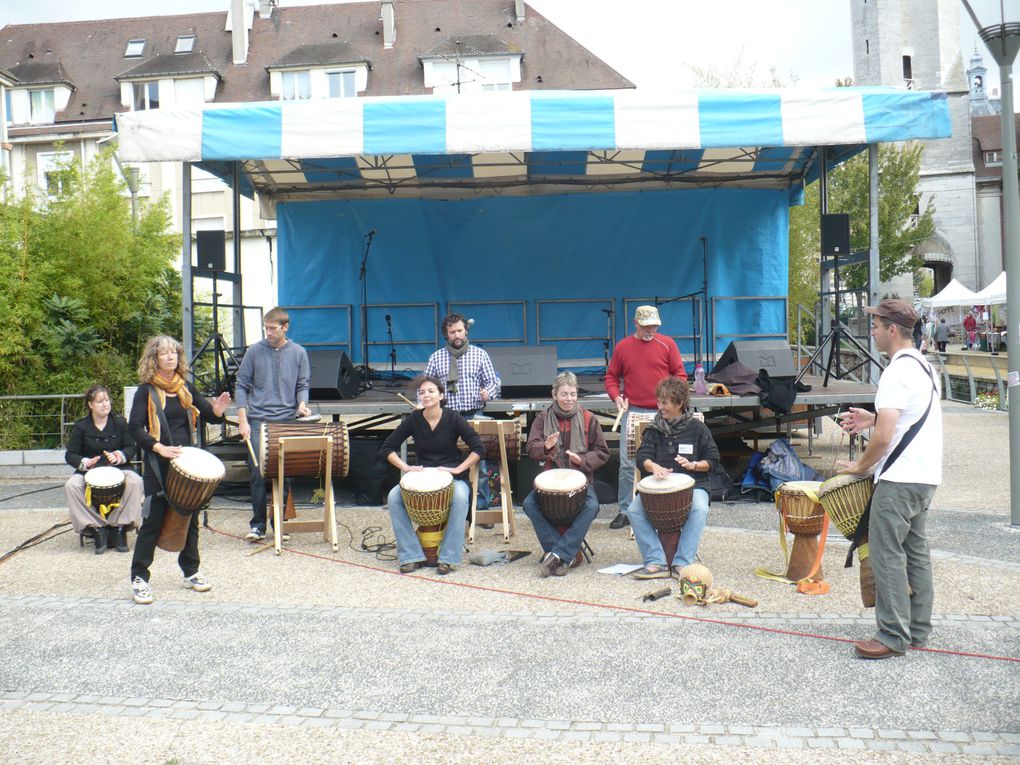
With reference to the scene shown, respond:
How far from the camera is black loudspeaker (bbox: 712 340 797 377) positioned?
27.7ft

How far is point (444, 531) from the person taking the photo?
19.6ft

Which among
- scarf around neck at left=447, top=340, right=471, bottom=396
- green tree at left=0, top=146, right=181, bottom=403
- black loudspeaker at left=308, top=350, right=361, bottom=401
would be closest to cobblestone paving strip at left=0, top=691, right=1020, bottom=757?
scarf around neck at left=447, top=340, right=471, bottom=396

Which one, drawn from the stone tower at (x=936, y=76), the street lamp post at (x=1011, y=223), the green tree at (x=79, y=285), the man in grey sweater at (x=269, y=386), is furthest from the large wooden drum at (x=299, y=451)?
the stone tower at (x=936, y=76)

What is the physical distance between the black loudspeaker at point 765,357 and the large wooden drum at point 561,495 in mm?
3192

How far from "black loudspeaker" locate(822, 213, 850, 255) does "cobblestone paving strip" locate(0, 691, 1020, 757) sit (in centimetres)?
613

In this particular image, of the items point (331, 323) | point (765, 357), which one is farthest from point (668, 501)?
point (331, 323)

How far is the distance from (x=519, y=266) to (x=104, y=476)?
5.81 m

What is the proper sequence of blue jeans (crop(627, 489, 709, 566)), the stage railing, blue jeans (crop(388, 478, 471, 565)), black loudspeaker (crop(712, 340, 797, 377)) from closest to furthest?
1. blue jeans (crop(627, 489, 709, 566))
2. blue jeans (crop(388, 478, 471, 565))
3. black loudspeaker (crop(712, 340, 797, 377))
4. the stage railing

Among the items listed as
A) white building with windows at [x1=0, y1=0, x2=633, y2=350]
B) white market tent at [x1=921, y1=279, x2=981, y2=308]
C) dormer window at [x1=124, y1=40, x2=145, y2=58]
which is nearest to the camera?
white market tent at [x1=921, y1=279, x2=981, y2=308]

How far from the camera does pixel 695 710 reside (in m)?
3.58

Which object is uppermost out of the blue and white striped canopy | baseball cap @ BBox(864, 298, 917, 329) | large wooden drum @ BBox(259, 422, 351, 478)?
the blue and white striped canopy

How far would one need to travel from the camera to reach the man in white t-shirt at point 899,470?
4.00 metres

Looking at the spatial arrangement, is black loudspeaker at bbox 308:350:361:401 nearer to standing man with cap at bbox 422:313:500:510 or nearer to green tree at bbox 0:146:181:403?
standing man with cap at bbox 422:313:500:510

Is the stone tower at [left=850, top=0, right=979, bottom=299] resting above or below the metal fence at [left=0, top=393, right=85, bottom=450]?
above
